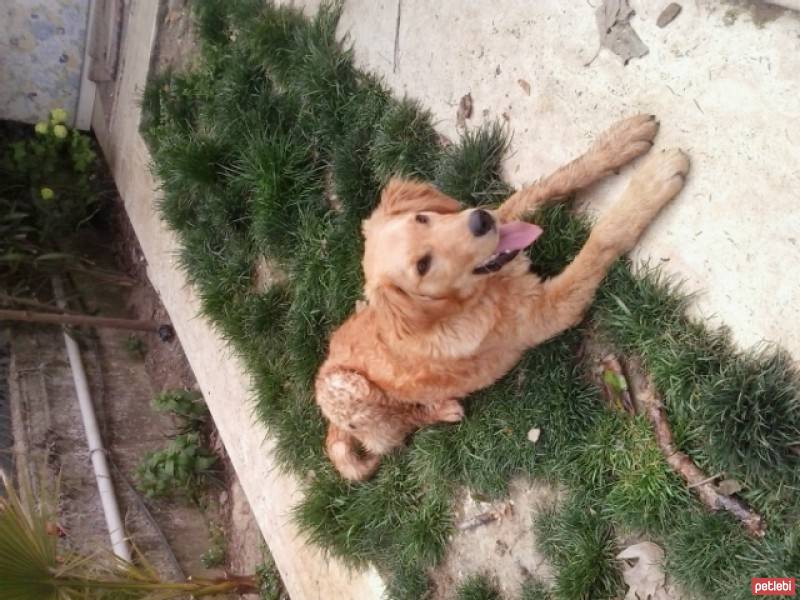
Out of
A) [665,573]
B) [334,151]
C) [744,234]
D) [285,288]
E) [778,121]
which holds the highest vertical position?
[778,121]

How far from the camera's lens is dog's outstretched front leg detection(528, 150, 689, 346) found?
2693 millimetres

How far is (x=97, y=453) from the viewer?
5441mm

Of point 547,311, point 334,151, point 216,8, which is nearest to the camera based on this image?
point 547,311

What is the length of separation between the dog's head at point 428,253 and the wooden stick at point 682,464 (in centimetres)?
83

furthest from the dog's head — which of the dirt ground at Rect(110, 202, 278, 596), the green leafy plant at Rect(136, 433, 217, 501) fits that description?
the green leafy plant at Rect(136, 433, 217, 501)

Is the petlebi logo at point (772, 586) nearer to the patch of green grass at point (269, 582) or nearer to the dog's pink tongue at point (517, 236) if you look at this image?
the dog's pink tongue at point (517, 236)

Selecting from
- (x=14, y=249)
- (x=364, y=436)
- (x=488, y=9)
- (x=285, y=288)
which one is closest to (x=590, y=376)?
(x=364, y=436)

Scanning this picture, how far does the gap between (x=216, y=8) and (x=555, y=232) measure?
3.64 meters

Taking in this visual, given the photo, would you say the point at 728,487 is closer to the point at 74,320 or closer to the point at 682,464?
the point at 682,464

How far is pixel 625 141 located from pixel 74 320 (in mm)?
5217

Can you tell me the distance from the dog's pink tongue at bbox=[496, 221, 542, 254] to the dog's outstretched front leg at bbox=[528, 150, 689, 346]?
227 millimetres

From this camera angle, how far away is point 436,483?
3.58m

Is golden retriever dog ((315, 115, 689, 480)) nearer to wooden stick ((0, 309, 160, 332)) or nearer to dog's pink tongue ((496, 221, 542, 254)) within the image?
dog's pink tongue ((496, 221, 542, 254))

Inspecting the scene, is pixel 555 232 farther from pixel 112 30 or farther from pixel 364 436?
pixel 112 30
